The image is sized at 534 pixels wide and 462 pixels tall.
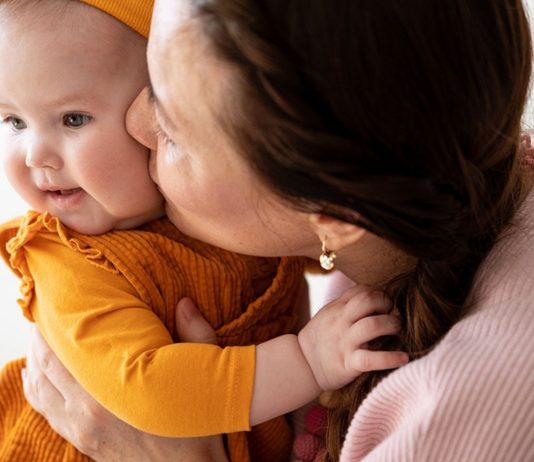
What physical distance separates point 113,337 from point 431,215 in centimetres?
46

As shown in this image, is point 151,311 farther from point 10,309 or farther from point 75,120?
point 10,309

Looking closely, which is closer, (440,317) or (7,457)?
(440,317)

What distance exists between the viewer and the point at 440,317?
0.94 m

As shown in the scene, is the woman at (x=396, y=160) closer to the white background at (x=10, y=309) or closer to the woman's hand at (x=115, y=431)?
the woman's hand at (x=115, y=431)

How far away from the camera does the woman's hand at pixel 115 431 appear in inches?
45.2

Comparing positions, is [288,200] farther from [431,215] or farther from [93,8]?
[93,8]

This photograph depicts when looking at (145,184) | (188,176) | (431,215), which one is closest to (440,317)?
(431,215)

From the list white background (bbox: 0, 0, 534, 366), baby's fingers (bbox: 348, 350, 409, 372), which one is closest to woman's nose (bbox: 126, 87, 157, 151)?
baby's fingers (bbox: 348, 350, 409, 372)

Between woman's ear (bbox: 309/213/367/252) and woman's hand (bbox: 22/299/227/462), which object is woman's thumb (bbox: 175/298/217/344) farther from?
woman's ear (bbox: 309/213/367/252)

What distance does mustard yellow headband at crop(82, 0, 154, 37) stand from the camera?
1.05 meters

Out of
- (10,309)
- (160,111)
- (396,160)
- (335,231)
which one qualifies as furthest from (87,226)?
(10,309)

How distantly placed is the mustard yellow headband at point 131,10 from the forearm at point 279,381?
1.56 feet

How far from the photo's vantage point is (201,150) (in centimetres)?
90

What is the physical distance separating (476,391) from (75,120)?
64 centimetres
